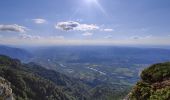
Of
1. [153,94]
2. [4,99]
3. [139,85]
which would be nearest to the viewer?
[153,94]

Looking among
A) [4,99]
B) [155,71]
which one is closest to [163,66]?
[155,71]

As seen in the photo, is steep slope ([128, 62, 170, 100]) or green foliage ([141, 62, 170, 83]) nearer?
steep slope ([128, 62, 170, 100])

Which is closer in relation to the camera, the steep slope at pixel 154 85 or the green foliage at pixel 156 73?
the steep slope at pixel 154 85

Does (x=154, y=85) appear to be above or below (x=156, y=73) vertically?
below

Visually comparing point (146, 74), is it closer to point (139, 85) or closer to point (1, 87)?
point (139, 85)

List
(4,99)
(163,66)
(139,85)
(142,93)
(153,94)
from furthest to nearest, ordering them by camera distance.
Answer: (4,99), (163,66), (139,85), (142,93), (153,94)

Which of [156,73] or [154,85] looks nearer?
[154,85]

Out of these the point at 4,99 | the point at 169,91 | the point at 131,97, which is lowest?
the point at 4,99

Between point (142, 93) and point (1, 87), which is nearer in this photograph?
point (142, 93)
